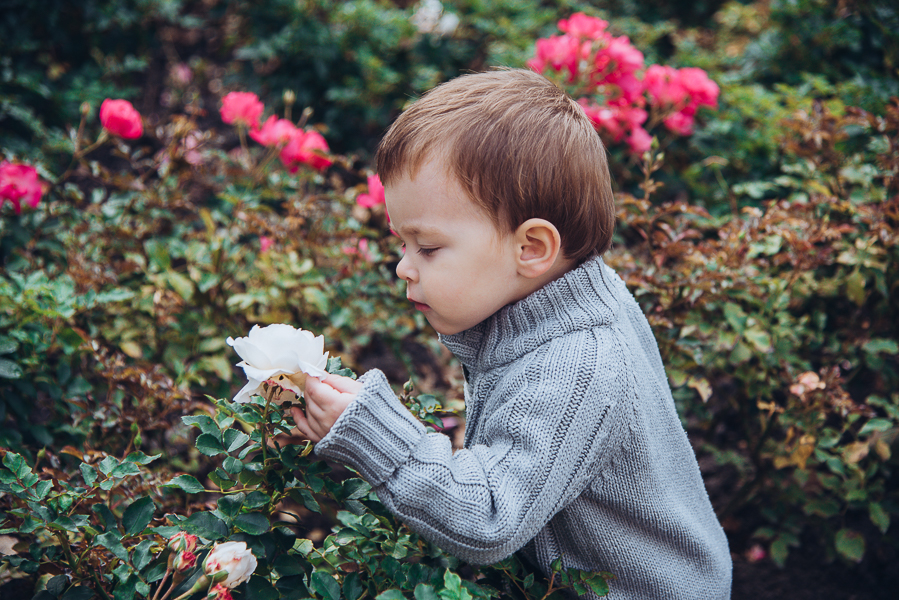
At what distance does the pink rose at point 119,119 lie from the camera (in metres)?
1.87

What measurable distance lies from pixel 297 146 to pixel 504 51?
1418 mm

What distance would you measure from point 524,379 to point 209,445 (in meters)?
0.52

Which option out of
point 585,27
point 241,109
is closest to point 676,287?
point 585,27

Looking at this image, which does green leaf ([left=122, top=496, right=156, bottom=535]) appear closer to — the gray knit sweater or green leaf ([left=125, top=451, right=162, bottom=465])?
green leaf ([left=125, top=451, right=162, bottom=465])

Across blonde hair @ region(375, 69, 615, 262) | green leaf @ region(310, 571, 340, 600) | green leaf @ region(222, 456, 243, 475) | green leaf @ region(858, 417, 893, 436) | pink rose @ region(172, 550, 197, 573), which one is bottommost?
green leaf @ region(858, 417, 893, 436)

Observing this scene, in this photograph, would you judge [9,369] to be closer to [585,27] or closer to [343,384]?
[343,384]

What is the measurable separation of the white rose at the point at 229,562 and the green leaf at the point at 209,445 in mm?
141

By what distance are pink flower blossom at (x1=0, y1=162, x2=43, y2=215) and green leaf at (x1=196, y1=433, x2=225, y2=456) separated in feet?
4.20

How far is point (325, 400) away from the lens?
2.97ft

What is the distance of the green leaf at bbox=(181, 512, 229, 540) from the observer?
3.02 feet

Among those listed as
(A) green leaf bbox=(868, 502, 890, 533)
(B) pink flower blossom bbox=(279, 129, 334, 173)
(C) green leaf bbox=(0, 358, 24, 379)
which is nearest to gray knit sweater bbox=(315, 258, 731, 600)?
(A) green leaf bbox=(868, 502, 890, 533)

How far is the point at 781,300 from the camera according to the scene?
1562mm

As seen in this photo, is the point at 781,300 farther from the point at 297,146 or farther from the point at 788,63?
the point at 788,63

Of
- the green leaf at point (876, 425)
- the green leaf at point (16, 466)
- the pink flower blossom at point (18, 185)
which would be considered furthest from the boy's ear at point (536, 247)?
the pink flower blossom at point (18, 185)
